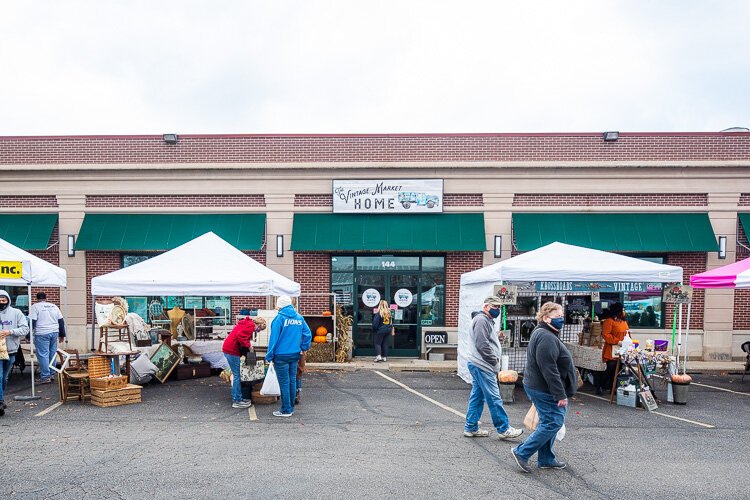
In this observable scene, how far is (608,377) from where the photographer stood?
10.3 m

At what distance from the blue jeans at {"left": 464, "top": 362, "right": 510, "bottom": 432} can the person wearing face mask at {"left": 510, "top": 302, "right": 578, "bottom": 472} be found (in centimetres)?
100

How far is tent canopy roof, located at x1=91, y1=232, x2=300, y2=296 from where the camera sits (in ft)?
32.9

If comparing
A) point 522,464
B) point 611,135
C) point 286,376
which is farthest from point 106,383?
point 611,135

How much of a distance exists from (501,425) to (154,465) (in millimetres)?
4165

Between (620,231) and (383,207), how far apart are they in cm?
643

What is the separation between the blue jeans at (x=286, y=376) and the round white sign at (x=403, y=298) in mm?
7083

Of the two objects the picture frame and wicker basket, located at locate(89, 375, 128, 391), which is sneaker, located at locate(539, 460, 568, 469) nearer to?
wicker basket, located at locate(89, 375, 128, 391)

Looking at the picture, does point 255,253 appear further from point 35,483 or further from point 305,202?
point 35,483

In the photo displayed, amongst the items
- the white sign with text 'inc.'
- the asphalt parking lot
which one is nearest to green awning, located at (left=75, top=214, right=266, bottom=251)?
the white sign with text 'inc.'

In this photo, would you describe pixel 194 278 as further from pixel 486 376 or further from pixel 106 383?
pixel 486 376

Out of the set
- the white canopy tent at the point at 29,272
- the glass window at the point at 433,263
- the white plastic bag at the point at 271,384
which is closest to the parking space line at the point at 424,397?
the white plastic bag at the point at 271,384

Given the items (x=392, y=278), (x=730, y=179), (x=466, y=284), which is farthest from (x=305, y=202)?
(x=730, y=179)

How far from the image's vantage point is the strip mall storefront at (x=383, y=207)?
14672 millimetres

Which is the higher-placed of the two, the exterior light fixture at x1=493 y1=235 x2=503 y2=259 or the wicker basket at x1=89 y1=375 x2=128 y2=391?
the exterior light fixture at x1=493 y1=235 x2=503 y2=259
